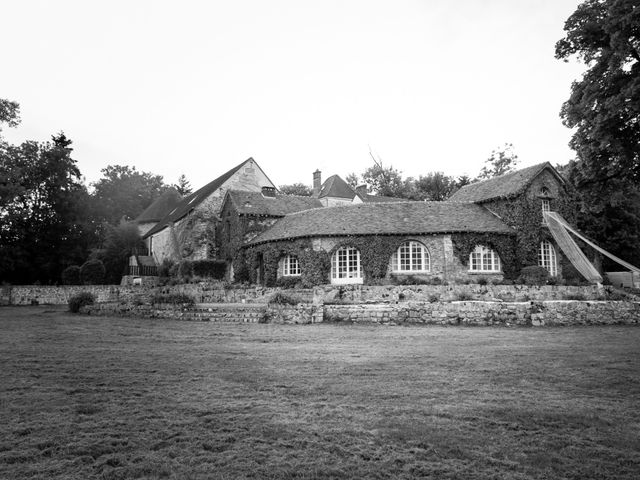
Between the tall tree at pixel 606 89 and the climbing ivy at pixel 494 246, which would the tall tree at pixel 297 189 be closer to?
the climbing ivy at pixel 494 246

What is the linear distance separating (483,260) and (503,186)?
5636 millimetres

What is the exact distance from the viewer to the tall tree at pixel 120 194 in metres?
53.3

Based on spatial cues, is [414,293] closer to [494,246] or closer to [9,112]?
[494,246]

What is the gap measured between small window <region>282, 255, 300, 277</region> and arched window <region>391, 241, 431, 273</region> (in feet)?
18.9

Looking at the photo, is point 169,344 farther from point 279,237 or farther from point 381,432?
point 279,237

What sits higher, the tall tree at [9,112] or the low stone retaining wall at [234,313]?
the tall tree at [9,112]

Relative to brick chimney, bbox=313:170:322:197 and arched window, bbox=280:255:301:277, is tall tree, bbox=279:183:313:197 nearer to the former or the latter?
brick chimney, bbox=313:170:322:197

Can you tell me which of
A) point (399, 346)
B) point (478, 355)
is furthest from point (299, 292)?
point (478, 355)

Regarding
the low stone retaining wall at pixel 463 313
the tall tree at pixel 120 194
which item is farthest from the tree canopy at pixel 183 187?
the low stone retaining wall at pixel 463 313

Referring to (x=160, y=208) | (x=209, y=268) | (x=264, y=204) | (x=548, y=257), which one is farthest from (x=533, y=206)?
(x=160, y=208)

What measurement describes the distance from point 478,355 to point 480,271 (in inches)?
708

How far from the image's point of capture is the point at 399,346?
37.1ft

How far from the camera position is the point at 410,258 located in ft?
88.6

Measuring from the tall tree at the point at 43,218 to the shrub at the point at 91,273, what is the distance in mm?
6535
